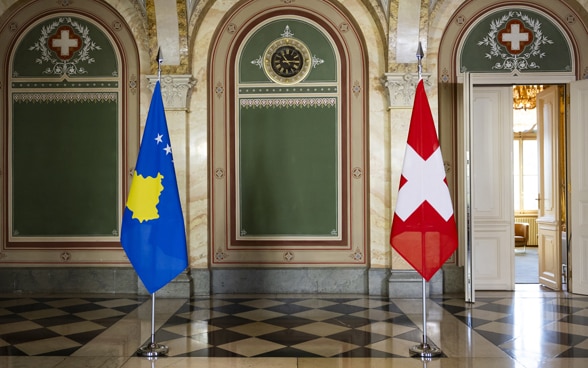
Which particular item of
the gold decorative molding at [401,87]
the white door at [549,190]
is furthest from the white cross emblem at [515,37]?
the gold decorative molding at [401,87]

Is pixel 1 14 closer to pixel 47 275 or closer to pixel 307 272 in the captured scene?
pixel 47 275

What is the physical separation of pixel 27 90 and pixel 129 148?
1416 mm

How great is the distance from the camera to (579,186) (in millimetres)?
6895

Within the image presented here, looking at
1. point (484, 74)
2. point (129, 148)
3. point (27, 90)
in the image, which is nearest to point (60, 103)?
point (27, 90)

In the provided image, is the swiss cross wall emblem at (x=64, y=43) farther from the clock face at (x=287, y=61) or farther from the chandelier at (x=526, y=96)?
the chandelier at (x=526, y=96)

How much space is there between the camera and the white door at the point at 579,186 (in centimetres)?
684

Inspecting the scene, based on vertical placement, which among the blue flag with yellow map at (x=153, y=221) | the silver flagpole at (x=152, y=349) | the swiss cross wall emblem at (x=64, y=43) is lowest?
the silver flagpole at (x=152, y=349)

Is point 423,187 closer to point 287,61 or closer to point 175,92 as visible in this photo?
point 287,61

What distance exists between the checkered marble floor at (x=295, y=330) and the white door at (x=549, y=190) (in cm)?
61

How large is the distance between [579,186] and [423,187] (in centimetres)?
346

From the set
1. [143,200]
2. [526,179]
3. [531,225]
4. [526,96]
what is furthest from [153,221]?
[526,179]

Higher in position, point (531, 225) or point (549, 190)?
point (549, 190)

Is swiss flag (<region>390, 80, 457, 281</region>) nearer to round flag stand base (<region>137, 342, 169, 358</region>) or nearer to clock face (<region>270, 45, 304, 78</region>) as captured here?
round flag stand base (<region>137, 342, 169, 358</region>)

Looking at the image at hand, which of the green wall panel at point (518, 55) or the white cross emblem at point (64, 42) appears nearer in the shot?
the green wall panel at point (518, 55)
